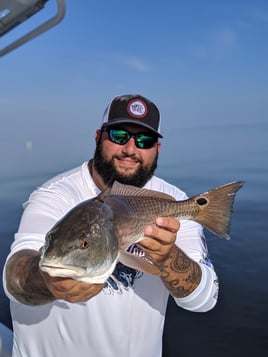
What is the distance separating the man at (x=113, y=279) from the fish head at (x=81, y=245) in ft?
1.66

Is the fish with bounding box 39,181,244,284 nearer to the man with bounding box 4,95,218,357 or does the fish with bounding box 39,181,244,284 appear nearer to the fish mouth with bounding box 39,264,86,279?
the fish mouth with bounding box 39,264,86,279

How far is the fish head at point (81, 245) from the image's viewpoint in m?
1.69

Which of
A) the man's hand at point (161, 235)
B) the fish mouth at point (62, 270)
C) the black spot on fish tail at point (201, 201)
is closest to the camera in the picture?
the fish mouth at point (62, 270)

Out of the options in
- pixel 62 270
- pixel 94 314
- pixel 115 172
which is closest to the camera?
pixel 62 270

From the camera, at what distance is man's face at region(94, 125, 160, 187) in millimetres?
3309

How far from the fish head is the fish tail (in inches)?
32.8

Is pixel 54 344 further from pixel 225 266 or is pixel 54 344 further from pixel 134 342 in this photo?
pixel 225 266

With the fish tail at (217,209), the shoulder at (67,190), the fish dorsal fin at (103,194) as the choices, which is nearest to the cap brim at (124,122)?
the shoulder at (67,190)

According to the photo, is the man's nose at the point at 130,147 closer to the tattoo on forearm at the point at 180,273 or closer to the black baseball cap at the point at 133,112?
the black baseball cap at the point at 133,112

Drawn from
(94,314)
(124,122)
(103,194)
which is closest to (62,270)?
(103,194)

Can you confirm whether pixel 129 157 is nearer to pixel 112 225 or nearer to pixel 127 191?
pixel 127 191

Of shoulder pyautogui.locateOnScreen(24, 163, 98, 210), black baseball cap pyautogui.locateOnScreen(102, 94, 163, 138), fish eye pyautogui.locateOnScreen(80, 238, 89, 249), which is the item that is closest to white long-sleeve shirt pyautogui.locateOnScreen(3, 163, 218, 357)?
shoulder pyautogui.locateOnScreen(24, 163, 98, 210)

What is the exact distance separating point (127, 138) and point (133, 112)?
237 mm

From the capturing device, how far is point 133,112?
3.42m
